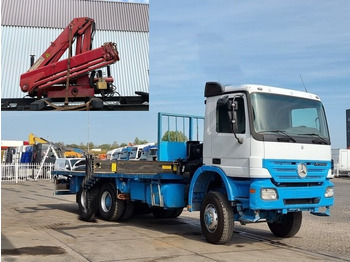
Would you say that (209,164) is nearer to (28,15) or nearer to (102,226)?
(102,226)

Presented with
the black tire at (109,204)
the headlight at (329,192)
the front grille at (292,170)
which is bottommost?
the black tire at (109,204)

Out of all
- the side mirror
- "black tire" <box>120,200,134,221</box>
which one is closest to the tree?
"black tire" <box>120,200,134,221</box>

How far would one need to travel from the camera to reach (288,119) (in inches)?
328

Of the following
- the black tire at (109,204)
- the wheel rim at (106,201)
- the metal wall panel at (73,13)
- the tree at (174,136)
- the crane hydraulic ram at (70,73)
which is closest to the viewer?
the tree at (174,136)

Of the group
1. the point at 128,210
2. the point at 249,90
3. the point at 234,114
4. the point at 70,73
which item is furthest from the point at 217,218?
the point at 70,73

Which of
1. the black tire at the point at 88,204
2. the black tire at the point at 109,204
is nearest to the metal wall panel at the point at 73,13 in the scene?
the black tire at the point at 88,204

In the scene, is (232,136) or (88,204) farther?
(88,204)

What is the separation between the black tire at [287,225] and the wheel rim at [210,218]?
1831mm

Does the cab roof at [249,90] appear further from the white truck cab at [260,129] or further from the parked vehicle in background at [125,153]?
the parked vehicle in background at [125,153]

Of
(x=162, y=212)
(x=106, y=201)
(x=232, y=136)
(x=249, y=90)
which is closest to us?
(x=249, y=90)

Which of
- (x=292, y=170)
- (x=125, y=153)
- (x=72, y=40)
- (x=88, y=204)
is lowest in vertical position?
(x=88, y=204)

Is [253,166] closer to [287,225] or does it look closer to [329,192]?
[329,192]

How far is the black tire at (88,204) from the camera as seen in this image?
11781 millimetres

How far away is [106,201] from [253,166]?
17.8ft
